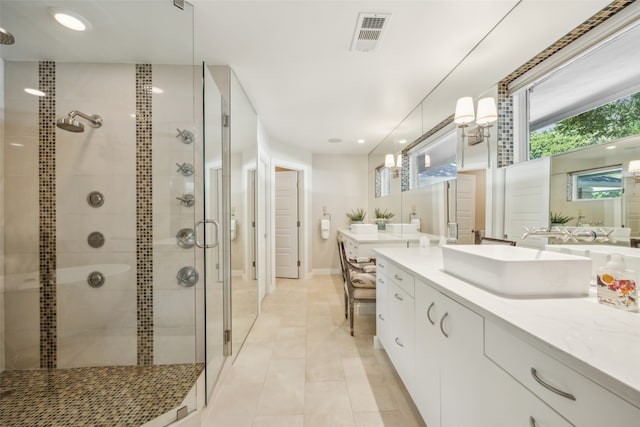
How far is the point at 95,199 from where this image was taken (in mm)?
1934

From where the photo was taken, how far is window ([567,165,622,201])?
109 centimetres

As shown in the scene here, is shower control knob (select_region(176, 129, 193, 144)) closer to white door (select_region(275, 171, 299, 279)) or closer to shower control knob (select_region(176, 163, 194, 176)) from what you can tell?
shower control knob (select_region(176, 163, 194, 176))

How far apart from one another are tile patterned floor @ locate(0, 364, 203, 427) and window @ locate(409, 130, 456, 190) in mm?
2577

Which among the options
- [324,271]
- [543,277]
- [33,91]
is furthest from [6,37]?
[324,271]

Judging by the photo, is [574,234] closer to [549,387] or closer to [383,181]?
[549,387]

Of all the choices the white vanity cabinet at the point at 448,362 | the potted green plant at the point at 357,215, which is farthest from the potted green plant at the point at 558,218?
the potted green plant at the point at 357,215

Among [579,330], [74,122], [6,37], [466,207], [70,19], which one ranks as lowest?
[579,330]

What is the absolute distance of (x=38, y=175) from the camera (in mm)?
1835

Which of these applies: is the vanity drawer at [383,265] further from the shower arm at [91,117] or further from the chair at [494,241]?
the shower arm at [91,117]

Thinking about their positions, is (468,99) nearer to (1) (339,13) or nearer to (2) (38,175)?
(1) (339,13)

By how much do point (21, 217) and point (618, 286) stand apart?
3.20m

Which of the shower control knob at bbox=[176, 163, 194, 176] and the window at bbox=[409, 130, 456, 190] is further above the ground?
the window at bbox=[409, 130, 456, 190]

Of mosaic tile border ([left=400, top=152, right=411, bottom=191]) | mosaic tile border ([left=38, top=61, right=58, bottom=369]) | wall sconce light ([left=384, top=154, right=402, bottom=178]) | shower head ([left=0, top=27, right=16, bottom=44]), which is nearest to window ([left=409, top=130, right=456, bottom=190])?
mosaic tile border ([left=400, top=152, right=411, bottom=191])

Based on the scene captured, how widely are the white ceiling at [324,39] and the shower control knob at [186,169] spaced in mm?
739
